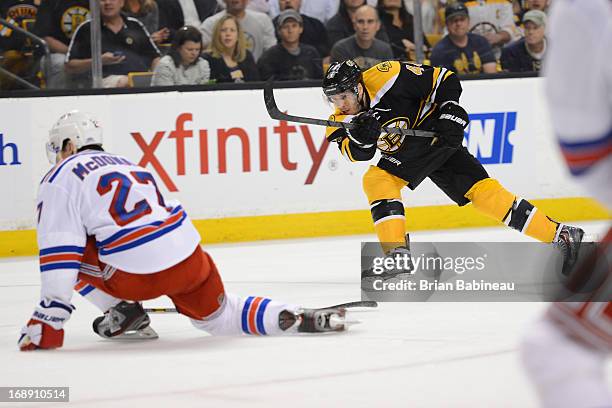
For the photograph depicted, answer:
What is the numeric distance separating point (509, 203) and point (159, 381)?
224cm

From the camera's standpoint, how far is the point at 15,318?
430 centimetres

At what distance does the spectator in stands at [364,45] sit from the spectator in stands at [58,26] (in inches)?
61.4

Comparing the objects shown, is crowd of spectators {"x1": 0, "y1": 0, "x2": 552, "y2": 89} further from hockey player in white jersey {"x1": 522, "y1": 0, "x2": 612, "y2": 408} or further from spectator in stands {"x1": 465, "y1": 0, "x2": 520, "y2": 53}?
hockey player in white jersey {"x1": 522, "y1": 0, "x2": 612, "y2": 408}

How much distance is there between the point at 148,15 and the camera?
645 centimetres

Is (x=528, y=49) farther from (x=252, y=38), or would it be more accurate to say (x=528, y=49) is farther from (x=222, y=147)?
(x=222, y=147)

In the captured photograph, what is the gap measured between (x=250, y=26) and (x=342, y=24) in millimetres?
603

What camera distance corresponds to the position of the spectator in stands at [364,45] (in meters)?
6.90

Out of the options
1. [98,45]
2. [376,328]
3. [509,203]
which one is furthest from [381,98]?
[98,45]

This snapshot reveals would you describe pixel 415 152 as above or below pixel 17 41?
below

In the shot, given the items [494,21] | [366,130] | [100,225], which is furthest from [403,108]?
[494,21]

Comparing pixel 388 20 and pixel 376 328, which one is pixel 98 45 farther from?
pixel 376 328

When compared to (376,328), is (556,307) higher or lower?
higher

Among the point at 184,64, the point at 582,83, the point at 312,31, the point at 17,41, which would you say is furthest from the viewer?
the point at 312,31

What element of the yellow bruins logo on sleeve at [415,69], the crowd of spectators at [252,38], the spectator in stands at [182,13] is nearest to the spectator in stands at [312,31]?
the crowd of spectators at [252,38]
